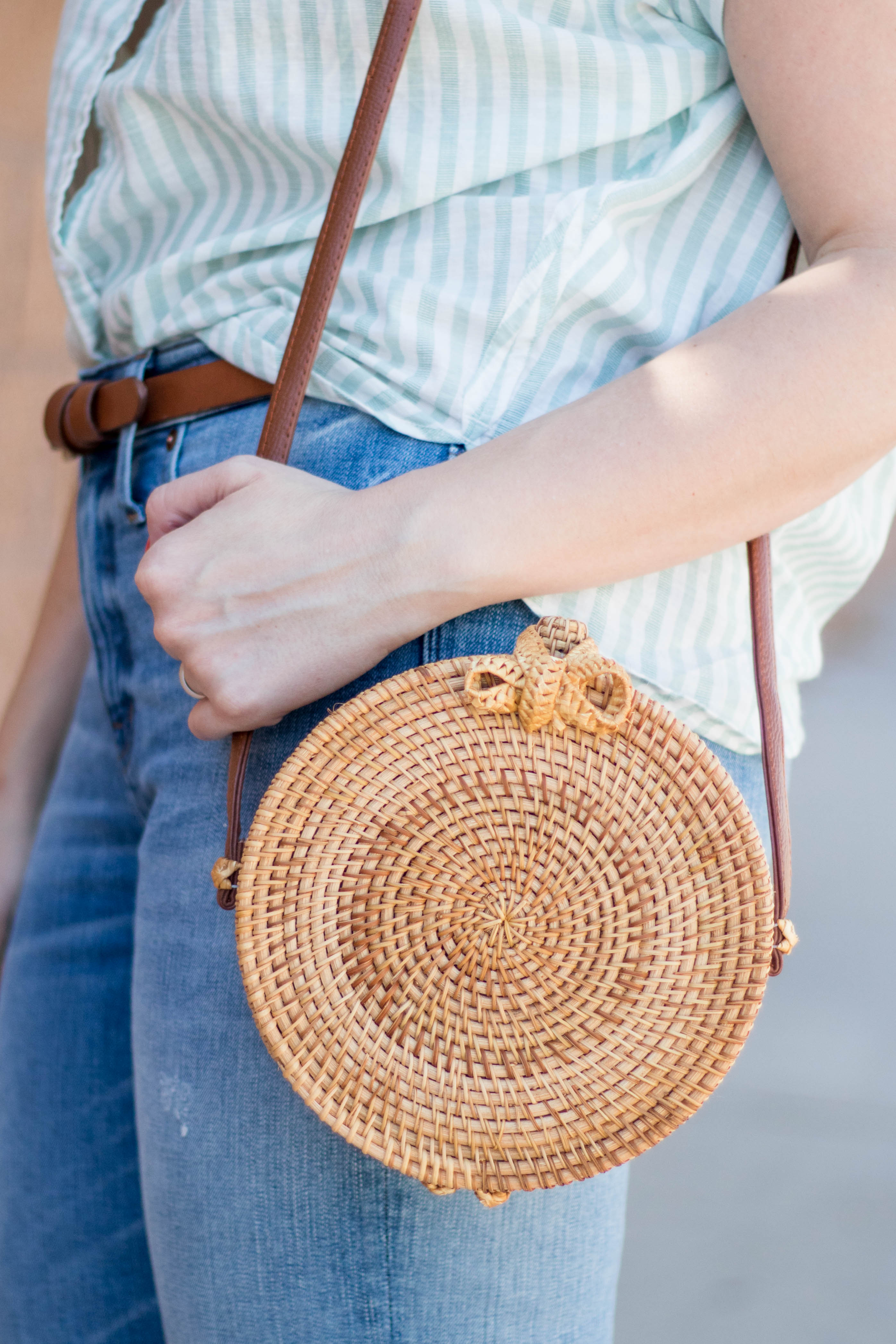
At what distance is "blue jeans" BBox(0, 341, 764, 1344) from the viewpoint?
1.97 ft

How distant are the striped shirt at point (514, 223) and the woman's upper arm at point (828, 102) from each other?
0.05 metres

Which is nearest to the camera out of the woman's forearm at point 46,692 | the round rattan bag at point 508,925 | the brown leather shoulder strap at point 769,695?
the round rattan bag at point 508,925

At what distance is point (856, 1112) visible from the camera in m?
1.97

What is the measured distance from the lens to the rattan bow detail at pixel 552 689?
0.55 metres

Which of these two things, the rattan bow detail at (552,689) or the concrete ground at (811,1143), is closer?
the rattan bow detail at (552,689)

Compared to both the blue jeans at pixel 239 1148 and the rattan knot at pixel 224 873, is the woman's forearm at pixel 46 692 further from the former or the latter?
the rattan knot at pixel 224 873

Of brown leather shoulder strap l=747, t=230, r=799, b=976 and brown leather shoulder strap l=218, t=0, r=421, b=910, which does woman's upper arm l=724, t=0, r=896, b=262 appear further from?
brown leather shoulder strap l=218, t=0, r=421, b=910

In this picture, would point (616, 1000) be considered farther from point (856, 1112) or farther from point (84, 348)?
point (856, 1112)

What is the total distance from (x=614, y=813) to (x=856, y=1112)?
183cm

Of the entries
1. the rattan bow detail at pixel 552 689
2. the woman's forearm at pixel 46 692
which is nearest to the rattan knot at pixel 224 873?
the rattan bow detail at pixel 552 689

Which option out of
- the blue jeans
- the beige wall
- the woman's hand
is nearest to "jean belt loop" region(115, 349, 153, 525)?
the blue jeans

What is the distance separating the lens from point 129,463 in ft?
2.63

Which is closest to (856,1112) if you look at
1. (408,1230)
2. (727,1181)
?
(727,1181)

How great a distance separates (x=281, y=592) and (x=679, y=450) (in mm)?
277
